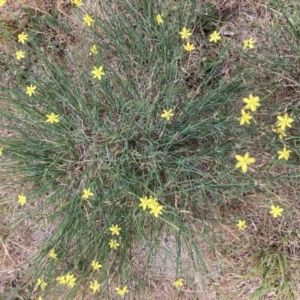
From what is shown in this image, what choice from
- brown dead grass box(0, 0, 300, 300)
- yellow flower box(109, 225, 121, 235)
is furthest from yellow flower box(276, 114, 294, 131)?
yellow flower box(109, 225, 121, 235)

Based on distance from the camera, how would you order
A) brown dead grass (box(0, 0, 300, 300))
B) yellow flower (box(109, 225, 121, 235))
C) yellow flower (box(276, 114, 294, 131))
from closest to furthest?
yellow flower (box(276, 114, 294, 131)) < yellow flower (box(109, 225, 121, 235)) < brown dead grass (box(0, 0, 300, 300))

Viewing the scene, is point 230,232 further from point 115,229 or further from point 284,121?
point 284,121

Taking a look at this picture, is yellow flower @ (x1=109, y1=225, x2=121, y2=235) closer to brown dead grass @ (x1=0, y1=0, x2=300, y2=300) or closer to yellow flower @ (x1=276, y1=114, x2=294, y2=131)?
brown dead grass @ (x1=0, y1=0, x2=300, y2=300)

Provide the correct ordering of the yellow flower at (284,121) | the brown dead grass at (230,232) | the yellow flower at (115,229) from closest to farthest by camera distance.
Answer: the yellow flower at (284,121) < the yellow flower at (115,229) < the brown dead grass at (230,232)

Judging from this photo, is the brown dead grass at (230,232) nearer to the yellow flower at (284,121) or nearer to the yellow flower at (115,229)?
the yellow flower at (115,229)

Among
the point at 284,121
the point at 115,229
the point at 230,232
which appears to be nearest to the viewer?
the point at 284,121

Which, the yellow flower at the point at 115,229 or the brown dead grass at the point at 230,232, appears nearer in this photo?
the yellow flower at the point at 115,229

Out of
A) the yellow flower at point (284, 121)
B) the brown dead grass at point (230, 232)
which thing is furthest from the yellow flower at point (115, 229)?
the yellow flower at point (284, 121)

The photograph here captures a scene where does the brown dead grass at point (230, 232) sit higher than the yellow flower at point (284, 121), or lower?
lower

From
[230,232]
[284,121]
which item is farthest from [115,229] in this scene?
[284,121]

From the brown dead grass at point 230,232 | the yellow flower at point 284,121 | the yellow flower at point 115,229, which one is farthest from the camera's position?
the brown dead grass at point 230,232
